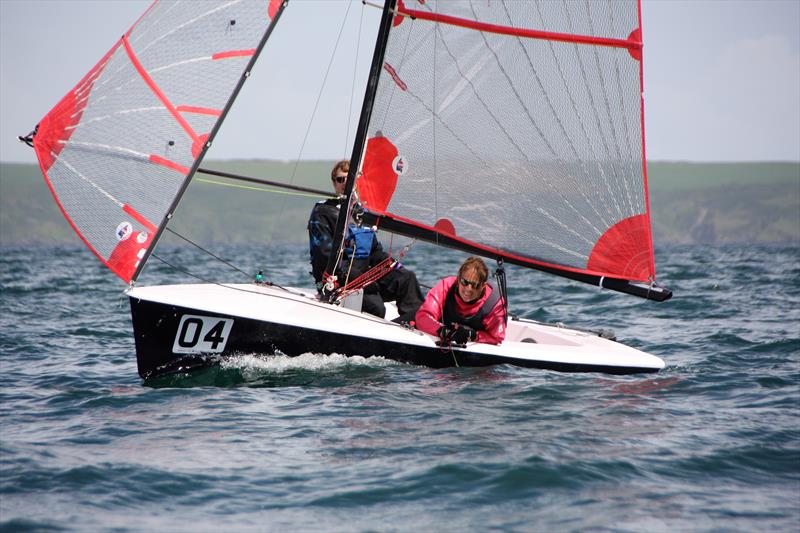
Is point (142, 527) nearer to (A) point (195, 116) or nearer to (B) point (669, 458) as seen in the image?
(B) point (669, 458)

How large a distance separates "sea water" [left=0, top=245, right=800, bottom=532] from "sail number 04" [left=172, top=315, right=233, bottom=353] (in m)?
0.26

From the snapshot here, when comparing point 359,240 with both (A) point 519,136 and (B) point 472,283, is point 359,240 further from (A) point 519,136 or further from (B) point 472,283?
(A) point 519,136

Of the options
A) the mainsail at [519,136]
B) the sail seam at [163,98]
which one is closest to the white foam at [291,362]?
the mainsail at [519,136]

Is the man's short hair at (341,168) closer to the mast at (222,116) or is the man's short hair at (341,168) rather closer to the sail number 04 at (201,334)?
the mast at (222,116)

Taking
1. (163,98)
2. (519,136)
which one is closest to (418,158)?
(519,136)

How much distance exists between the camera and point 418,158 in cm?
845

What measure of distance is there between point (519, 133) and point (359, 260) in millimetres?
2005

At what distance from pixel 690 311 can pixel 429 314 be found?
746cm

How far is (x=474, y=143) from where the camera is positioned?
335 inches

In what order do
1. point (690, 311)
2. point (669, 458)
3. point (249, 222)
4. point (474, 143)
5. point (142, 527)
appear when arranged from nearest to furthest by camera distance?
1. point (142, 527)
2. point (669, 458)
3. point (474, 143)
4. point (690, 311)
5. point (249, 222)

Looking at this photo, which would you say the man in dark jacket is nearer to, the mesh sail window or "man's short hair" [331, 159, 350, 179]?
"man's short hair" [331, 159, 350, 179]

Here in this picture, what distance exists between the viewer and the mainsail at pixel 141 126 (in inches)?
304

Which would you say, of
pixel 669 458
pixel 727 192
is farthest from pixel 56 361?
pixel 727 192

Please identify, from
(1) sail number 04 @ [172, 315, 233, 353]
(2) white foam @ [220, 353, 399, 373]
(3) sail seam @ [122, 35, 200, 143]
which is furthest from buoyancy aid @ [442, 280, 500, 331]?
(3) sail seam @ [122, 35, 200, 143]
